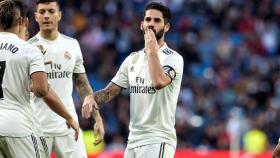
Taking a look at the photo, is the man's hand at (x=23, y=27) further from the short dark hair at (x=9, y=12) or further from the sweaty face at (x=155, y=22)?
the sweaty face at (x=155, y=22)

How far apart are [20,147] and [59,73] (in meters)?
1.90

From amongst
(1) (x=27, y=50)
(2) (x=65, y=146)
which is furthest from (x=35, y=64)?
(2) (x=65, y=146)

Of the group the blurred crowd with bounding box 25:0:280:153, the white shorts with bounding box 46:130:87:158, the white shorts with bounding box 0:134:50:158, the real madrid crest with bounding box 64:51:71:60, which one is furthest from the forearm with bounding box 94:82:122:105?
the blurred crowd with bounding box 25:0:280:153

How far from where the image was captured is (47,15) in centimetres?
1046

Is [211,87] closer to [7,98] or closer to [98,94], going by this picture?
[98,94]

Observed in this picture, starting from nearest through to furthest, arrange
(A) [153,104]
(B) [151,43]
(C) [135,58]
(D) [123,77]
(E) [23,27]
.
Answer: (E) [23,27]
(B) [151,43]
(A) [153,104]
(C) [135,58]
(D) [123,77]

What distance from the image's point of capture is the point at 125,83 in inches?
388

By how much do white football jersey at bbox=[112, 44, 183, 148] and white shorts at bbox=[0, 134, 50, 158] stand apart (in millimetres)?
1211

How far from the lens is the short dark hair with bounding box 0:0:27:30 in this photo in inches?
339

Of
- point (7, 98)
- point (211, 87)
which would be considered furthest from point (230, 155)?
point (7, 98)

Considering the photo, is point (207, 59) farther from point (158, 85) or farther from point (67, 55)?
point (158, 85)

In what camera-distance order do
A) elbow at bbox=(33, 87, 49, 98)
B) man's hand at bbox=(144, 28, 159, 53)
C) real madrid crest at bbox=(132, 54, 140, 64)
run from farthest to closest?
real madrid crest at bbox=(132, 54, 140, 64), man's hand at bbox=(144, 28, 159, 53), elbow at bbox=(33, 87, 49, 98)

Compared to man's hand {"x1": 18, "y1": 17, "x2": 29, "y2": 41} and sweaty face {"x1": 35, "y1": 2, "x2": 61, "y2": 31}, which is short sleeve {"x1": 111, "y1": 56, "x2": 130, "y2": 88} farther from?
man's hand {"x1": 18, "y1": 17, "x2": 29, "y2": 41}

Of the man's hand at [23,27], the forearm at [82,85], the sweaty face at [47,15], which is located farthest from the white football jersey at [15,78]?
the forearm at [82,85]
